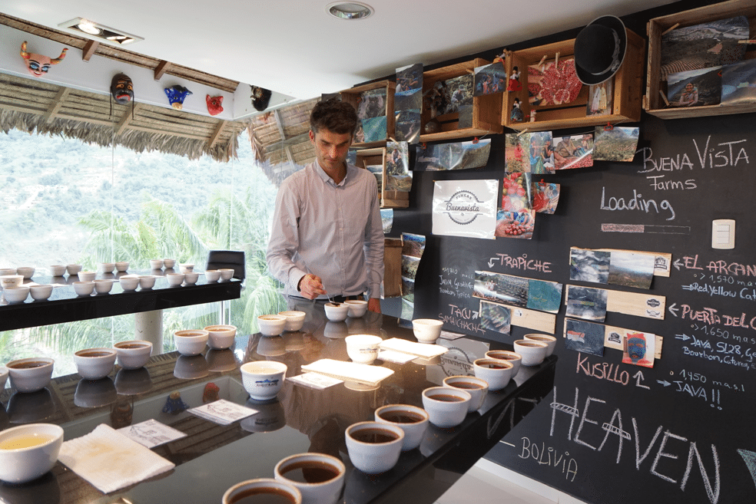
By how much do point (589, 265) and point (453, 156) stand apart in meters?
1.20

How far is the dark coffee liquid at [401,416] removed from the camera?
3.57 ft

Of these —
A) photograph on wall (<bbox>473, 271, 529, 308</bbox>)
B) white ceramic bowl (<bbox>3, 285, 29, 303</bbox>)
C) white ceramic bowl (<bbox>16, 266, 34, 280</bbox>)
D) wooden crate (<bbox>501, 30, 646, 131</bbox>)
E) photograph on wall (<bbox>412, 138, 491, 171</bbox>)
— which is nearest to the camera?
wooden crate (<bbox>501, 30, 646, 131</bbox>)

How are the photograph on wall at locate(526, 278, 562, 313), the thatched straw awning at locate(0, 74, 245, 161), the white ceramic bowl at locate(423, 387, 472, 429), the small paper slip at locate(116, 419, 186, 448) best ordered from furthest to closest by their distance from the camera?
the thatched straw awning at locate(0, 74, 245, 161)
the photograph on wall at locate(526, 278, 562, 313)
the white ceramic bowl at locate(423, 387, 472, 429)
the small paper slip at locate(116, 419, 186, 448)

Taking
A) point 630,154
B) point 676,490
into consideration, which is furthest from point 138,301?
point 676,490

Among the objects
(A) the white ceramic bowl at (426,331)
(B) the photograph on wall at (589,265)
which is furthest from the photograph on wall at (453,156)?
(A) the white ceramic bowl at (426,331)

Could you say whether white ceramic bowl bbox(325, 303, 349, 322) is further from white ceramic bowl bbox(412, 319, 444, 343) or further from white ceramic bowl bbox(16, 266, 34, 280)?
white ceramic bowl bbox(16, 266, 34, 280)

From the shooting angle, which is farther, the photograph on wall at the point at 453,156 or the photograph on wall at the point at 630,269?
the photograph on wall at the point at 453,156

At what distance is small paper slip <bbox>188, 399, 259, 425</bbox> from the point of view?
113cm

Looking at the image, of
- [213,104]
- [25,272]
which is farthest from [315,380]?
[213,104]

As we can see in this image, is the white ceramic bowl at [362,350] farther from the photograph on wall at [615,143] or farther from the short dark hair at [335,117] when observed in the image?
the photograph on wall at [615,143]

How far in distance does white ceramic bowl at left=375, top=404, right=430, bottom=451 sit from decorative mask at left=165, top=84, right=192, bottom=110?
16.4 ft

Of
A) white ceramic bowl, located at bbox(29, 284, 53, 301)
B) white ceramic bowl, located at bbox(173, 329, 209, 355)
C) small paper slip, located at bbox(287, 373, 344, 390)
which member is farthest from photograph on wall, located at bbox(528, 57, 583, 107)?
white ceramic bowl, located at bbox(29, 284, 53, 301)

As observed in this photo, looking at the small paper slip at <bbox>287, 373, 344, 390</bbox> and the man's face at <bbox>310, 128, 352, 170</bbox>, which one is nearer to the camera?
the small paper slip at <bbox>287, 373, 344, 390</bbox>

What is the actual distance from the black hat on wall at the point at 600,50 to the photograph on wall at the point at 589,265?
3.17 feet
